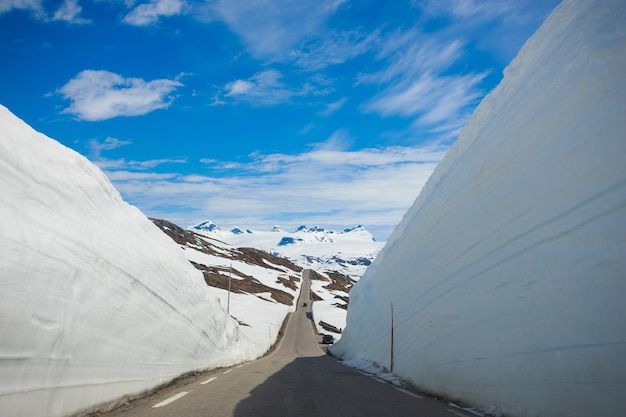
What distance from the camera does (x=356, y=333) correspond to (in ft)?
79.0

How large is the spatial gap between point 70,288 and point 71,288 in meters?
0.02

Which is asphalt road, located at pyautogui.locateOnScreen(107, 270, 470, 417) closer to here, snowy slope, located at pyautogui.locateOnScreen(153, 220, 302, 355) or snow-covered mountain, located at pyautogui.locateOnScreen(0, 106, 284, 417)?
snow-covered mountain, located at pyautogui.locateOnScreen(0, 106, 284, 417)

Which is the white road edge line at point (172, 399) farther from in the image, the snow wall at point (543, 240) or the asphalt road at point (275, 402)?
the snow wall at point (543, 240)

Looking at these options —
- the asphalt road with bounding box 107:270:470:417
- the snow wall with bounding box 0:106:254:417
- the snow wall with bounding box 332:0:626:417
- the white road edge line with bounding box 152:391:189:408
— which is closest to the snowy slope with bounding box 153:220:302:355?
the asphalt road with bounding box 107:270:470:417

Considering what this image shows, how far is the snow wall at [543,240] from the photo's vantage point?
4.98 meters

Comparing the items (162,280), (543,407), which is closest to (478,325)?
(543,407)

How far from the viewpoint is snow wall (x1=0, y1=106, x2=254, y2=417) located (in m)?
4.44

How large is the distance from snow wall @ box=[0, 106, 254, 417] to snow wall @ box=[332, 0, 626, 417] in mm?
6037

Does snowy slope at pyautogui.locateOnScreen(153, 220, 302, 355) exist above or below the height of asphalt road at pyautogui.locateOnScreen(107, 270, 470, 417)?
above

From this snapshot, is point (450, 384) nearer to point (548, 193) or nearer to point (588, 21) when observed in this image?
point (548, 193)

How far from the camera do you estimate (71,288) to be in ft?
17.4

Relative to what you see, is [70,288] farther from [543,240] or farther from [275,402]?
[543,240]

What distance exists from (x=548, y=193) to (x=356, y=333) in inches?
760

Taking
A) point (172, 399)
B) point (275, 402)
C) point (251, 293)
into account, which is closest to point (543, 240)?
point (275, 402)
